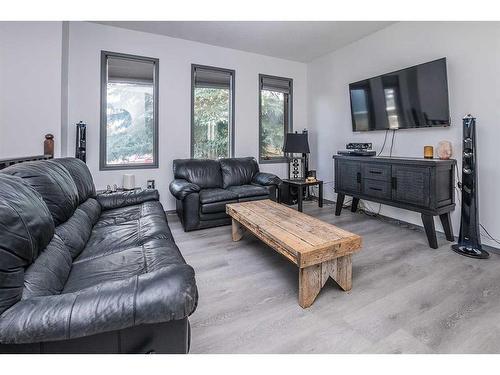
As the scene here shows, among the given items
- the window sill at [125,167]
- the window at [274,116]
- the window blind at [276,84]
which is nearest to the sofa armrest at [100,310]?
the window sill at [125,167]

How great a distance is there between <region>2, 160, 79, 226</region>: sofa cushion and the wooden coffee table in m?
1.37

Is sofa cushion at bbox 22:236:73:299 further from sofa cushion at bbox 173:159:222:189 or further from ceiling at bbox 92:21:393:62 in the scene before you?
ceiling at bbox 92:21:393:62

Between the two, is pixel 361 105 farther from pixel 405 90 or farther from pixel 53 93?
pixel 53 93

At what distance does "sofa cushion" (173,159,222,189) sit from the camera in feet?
12.6

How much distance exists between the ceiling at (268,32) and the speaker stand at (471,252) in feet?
9.55

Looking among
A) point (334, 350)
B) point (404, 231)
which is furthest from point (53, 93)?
point (404, 231)

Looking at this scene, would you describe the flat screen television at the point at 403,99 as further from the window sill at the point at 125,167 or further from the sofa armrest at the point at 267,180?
the window sill at the point at 125,167

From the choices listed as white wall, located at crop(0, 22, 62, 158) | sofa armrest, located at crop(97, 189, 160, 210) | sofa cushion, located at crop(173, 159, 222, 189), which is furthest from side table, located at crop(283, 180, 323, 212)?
white wall, located at crop(0, 22, 62, 158)

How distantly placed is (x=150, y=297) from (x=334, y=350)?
Answer: 40.3 inches

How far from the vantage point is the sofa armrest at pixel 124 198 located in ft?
8.77

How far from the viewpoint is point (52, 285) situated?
1.09 metres

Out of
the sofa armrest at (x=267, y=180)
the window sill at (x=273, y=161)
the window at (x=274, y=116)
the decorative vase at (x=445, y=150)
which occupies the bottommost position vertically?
the sofa armrest at (x=267, y=180)

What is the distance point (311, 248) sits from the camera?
168cm
